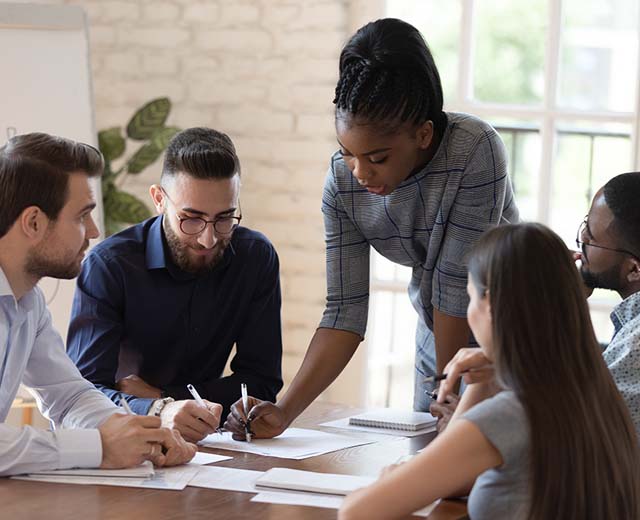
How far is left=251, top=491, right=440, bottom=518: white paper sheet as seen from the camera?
5.52ft

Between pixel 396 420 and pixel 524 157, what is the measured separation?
191cm

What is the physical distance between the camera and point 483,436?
1.45 metres

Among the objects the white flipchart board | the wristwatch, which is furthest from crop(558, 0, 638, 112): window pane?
the wristwatch

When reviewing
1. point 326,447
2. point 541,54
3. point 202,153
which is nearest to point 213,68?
point 541,54

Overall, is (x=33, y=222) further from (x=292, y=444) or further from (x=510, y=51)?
(x=510, y=51)

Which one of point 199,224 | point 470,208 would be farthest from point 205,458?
point 470,208

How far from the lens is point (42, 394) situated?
7.29 ft

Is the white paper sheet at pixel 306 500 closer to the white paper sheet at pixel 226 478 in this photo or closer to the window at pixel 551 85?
the white paper sheet at pixel 226 478

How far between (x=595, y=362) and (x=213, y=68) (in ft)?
9.78

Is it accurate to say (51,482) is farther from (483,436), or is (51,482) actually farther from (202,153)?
(202,153)

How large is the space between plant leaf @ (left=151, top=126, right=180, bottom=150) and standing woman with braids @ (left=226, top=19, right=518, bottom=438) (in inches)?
66.5

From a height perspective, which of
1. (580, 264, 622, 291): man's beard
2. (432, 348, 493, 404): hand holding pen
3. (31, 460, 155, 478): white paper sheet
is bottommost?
(31, 460, 155, 478): white paper sheet

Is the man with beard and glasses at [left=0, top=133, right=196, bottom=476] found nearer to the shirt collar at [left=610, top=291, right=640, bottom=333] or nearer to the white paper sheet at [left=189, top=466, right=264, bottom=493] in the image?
the white paper sheet at [left=189, top=466, right=264, bottom=493]

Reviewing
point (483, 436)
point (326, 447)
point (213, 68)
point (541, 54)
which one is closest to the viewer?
point (483, 436)
